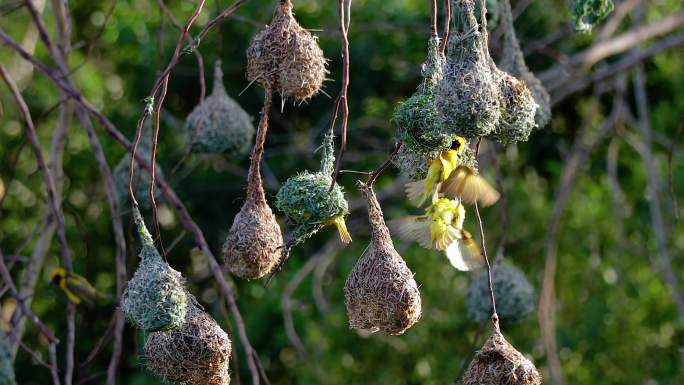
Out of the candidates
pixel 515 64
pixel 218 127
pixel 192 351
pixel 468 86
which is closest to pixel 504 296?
Answer: pixel 515 64

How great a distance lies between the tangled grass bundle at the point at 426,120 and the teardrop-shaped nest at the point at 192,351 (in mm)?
591

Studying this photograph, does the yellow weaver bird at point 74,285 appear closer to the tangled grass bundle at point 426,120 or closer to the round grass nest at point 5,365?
the round grass nest at point 5,365

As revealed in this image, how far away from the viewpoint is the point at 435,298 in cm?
522

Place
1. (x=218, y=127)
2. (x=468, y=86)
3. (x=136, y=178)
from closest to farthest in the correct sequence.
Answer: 1. (x=468, y=86)
2. (x=218, y=127)
3. (x=136, y=178)

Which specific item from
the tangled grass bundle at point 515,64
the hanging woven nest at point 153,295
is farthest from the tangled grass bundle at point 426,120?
the tangled grass bundle at point 515,64

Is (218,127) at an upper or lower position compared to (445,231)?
upper

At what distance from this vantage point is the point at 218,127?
3.52 metres

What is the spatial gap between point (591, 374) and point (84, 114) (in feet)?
8.65

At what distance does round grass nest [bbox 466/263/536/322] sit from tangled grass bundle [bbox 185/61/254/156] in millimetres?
901

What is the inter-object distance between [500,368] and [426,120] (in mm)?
563

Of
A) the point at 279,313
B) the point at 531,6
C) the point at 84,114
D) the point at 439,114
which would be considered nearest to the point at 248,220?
the point at 439,114

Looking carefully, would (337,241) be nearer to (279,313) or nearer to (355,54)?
(279,313)

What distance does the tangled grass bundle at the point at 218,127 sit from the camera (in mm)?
3520

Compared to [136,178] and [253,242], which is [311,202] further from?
[136,178]
